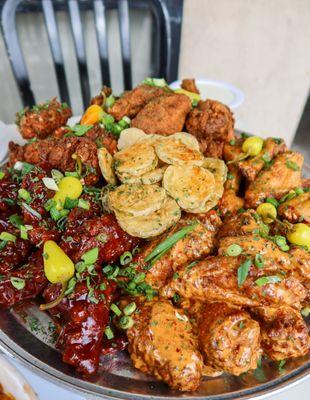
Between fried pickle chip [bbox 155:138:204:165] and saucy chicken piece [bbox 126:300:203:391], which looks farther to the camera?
fried pickle chip [bbox 155:138:204:165]

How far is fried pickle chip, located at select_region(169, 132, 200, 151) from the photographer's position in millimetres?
2256

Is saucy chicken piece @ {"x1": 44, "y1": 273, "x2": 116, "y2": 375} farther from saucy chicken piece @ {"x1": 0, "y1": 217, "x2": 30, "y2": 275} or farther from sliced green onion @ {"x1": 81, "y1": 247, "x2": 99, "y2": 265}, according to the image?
saucy chicken piece @ {"x1": 0, "y1": 217, "x2": 30, "y2": 275}

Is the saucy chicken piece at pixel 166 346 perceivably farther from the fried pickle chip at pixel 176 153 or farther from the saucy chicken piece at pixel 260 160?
the saucy chicken piece at pixel 260 160

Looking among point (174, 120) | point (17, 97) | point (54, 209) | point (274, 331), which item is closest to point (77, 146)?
point (54, 209)

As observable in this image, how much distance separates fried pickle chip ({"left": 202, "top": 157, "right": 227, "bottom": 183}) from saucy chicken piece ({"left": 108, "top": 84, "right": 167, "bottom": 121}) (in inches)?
26.2

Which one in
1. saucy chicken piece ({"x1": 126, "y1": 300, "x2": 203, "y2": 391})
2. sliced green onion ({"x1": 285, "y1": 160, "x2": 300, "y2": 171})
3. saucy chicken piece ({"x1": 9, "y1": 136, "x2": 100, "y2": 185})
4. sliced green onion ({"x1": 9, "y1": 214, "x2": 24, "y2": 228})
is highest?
saucy chicken piece ({"x1": 9, "y1": 136, "x2": 100, "y2": 185})

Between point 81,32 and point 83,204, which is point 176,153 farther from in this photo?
point 81,32

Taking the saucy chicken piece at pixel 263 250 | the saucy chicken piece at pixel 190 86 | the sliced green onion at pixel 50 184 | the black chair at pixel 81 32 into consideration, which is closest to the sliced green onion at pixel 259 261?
the saucy chicken piece at pixel 263 250

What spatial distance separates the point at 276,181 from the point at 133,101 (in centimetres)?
114

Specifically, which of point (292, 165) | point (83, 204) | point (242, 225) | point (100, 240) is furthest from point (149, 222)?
point (292, 165)

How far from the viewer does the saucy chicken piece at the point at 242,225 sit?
1969 millimetres

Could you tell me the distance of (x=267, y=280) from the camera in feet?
5.69

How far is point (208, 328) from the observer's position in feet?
5.65

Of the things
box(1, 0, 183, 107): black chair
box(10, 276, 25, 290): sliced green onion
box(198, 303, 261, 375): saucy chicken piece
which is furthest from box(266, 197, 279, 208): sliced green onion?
box(1, 0, 183, 107): black chair
